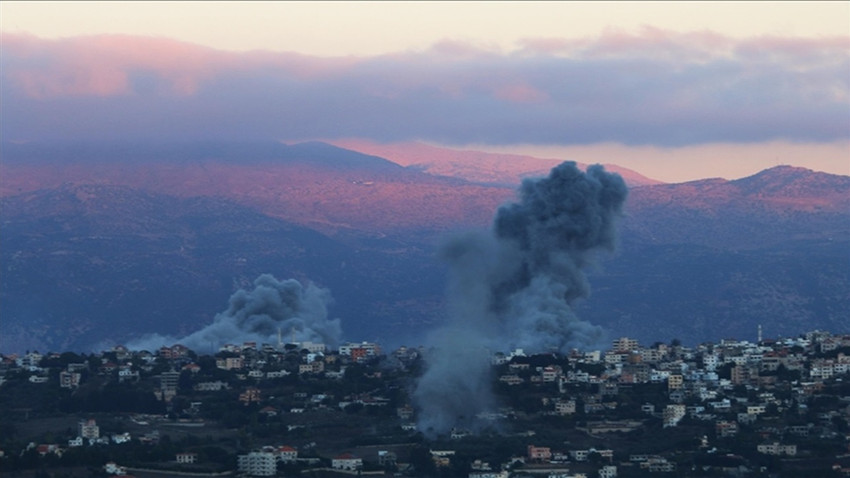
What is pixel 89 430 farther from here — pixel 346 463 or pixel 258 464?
pixel 346 463

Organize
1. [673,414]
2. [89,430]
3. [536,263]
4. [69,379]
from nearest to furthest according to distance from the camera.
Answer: [89,430] < [673,414] < [69,379] < [536,263]

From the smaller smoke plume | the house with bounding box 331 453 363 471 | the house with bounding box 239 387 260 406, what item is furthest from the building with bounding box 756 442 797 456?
the smaller smoke plume

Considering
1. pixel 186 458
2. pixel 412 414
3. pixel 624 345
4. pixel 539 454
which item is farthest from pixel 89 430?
pixel 624 345

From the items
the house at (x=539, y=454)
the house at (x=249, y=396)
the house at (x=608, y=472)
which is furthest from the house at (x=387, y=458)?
the house at (x=249, y=396)

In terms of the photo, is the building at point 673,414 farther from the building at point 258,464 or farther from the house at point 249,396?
the building at point 258,464

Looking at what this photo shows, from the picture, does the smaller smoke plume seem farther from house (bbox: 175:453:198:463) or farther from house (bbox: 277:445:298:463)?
house (bbox: 175:453:198:463)
